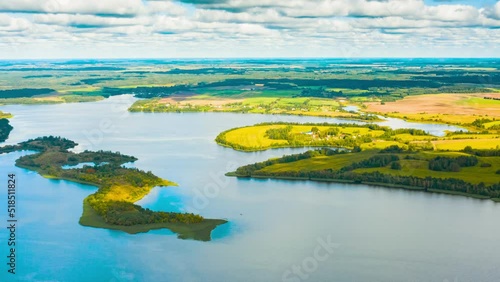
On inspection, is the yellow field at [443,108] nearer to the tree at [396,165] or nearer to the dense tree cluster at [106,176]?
the tree at [396,165]

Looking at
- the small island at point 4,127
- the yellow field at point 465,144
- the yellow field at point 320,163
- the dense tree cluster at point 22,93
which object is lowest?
the dense tree cluster at point 22,93

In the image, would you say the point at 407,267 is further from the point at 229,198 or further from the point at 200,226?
the point at 229,198

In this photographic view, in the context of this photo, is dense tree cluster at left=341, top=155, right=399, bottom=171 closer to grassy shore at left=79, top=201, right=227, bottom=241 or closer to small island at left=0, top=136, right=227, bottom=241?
small island at left=0, top=136, right=227, bottom=241

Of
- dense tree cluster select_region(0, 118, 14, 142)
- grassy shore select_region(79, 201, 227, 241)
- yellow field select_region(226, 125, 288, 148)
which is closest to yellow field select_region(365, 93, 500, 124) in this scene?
yellow field select_region(226, 125, 288, 148)

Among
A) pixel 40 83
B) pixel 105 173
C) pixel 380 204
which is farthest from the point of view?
pixel 40 83

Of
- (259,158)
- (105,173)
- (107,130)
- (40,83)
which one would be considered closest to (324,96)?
(107,130)

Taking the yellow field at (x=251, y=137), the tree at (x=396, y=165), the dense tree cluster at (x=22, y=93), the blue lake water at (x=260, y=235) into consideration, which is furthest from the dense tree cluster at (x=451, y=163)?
the dense tree cluster at (x=22, y=93)
